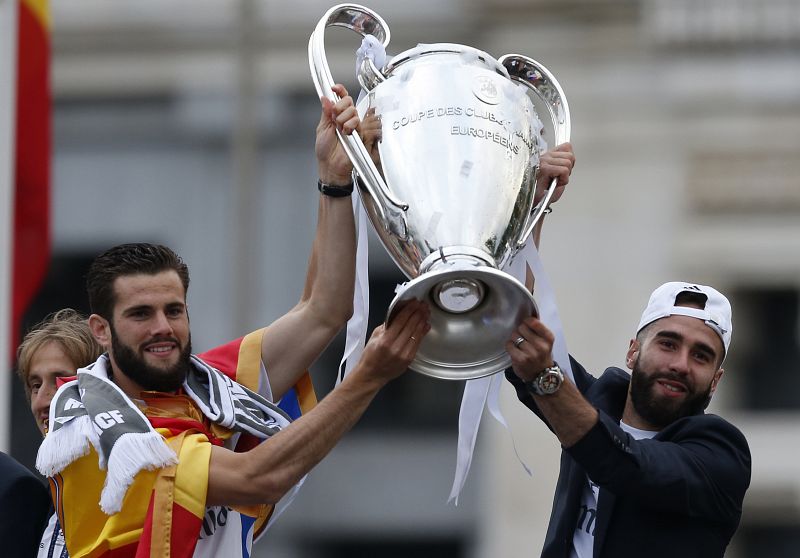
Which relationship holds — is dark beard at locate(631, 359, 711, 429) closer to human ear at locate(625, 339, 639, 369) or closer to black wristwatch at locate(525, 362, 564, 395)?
human ear at locate(625, 339, 639, 369)

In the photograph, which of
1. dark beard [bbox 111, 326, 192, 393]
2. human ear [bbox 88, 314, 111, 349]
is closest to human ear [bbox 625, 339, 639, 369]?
dark beard [bbox 111, 326, 192, 393]

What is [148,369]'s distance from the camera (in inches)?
178

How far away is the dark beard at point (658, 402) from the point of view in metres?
4.72

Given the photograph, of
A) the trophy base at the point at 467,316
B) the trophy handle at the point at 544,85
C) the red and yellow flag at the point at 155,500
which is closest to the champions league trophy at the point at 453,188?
the trophy base at the point at 467,316

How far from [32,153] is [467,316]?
504 centimetres

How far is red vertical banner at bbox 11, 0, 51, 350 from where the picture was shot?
8.73 meters

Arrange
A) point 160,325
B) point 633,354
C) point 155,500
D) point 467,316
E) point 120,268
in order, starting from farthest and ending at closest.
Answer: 1. point 633,354
2. point 120,268
3. point 160,325
4. point 155,500
5. point 467,316

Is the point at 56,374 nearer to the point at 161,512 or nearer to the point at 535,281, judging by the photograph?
the point at 161,512

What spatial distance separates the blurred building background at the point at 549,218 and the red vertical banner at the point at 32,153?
10.1ft

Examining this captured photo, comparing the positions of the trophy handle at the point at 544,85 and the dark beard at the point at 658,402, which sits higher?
the trophy handle at the point at 544,85

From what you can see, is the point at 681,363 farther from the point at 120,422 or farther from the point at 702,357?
the point at 120,422

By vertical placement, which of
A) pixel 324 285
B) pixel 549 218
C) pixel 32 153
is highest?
pixel 549 218

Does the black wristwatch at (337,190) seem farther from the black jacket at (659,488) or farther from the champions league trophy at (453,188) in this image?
the black jacket at (659,488)

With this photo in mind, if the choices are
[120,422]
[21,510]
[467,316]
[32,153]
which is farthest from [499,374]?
[32,153]
